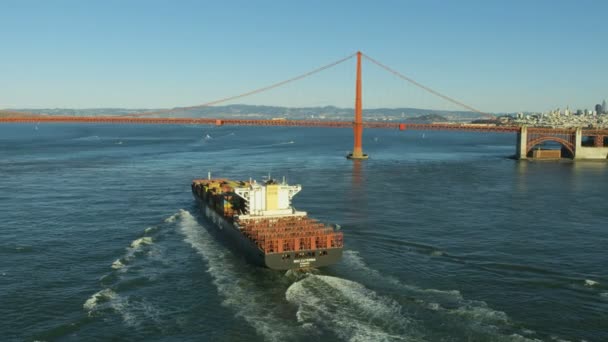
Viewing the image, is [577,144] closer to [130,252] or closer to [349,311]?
[349,311]

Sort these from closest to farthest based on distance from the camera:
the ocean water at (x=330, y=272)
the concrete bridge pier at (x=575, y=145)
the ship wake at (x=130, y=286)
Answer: the ocean water at (x=330, y=272) → the ship wake at (x=130, y=286) → the concrete bridge pier at (x=575, y=145)

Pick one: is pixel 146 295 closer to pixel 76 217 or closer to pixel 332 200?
pixel 76 217

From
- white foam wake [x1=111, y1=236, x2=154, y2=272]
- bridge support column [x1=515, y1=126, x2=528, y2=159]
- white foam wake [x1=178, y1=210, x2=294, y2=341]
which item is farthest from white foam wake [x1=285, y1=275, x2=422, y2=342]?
bridge support column [x1=515, y1=126, x2=528, y2=159]

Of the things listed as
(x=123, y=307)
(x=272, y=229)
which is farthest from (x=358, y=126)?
(x=123, y=307)

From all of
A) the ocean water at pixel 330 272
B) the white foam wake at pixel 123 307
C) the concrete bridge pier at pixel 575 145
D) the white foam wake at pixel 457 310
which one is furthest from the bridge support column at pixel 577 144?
the white foam wake at pixel 123 307

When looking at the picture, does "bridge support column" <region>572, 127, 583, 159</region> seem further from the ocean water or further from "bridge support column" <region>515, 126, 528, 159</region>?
the ocean water

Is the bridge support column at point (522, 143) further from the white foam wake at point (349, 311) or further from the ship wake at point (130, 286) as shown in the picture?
the ship wake at point (130, 286)
